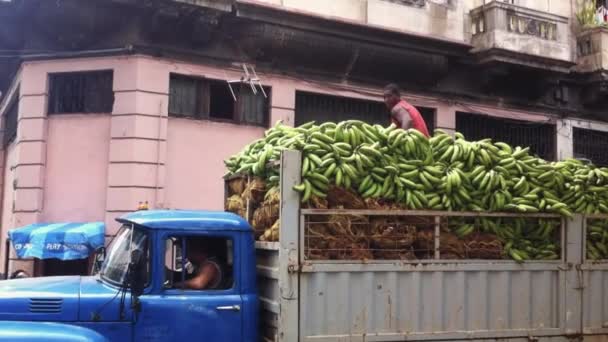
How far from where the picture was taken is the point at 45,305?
4.37m

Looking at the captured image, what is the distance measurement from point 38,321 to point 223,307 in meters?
1.27

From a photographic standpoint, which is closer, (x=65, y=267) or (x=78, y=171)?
(x=65, y=267)

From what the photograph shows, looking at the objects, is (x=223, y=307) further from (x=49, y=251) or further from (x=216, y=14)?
(x=216, y=14)

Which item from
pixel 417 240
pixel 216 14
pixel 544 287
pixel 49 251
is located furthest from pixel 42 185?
pixel 544 287

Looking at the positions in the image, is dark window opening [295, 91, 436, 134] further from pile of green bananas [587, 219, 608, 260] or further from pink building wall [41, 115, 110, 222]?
pile of green bananas [587, 219, 608, 260]

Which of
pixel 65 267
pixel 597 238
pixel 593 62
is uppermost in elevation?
pixel 593 62

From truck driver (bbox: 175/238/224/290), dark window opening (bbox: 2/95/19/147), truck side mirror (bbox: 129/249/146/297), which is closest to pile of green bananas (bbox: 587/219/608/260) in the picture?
truck driver (bbox: 175/238/224/290)

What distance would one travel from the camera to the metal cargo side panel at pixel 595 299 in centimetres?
539

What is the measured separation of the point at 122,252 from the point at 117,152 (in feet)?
20.5

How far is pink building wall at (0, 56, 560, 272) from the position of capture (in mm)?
10539

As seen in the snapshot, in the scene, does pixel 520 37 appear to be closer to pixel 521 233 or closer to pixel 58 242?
pixel 521 233

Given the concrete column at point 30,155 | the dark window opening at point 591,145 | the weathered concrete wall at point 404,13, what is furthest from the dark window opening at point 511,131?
the concrete column at point 30,155

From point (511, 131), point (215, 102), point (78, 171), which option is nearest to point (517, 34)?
point (511, 131)

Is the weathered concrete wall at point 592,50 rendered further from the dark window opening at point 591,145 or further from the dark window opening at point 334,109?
the dark window opening at point 334,109
